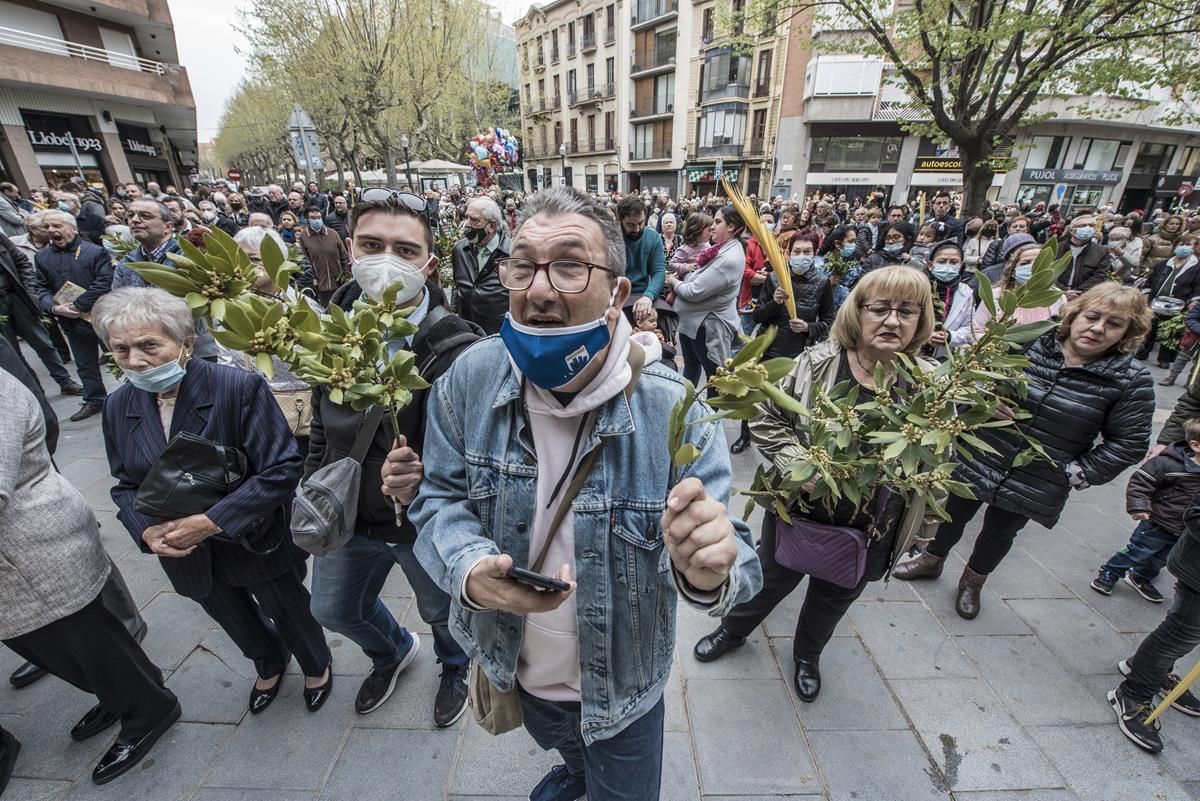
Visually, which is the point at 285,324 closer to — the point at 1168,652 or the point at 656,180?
the point at 1168,652

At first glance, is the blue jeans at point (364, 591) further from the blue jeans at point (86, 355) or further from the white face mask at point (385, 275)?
the blue jeans at point (86, 355)

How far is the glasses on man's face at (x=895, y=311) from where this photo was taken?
7.21ft

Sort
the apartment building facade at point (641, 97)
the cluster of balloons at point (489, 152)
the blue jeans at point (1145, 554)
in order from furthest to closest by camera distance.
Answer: the apartment building facade at point (641, 97) → the cluster of balloons at point (489, 152) → the blue jeans at point (1145, 554)

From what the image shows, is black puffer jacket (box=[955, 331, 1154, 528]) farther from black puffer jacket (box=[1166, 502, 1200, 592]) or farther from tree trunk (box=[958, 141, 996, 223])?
tree trunk (box=[958, 141, 996, 223])

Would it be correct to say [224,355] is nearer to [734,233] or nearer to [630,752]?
[630,752]

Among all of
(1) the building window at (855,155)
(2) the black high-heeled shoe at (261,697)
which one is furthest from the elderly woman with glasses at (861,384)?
(1) the building window at (855,155)

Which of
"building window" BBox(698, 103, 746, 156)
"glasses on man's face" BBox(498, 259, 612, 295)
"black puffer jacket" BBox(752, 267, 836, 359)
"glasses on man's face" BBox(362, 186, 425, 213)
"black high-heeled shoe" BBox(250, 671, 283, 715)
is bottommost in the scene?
"black high-heeled shoe" BBox(250, 671, 283, 715)

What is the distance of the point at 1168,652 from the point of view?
2428 mm

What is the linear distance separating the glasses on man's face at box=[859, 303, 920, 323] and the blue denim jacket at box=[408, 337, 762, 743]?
129cm

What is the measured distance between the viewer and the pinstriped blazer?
6.57ft

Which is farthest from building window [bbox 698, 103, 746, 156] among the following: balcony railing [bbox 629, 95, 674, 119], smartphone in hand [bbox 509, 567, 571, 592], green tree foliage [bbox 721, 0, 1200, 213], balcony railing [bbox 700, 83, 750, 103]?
smartphone in hand [bbox 509, 567, 571, 592]

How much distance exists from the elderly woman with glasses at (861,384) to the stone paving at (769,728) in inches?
20.3

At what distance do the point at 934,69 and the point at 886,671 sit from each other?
34.4ft

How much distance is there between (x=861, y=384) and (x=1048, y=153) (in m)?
37.5
